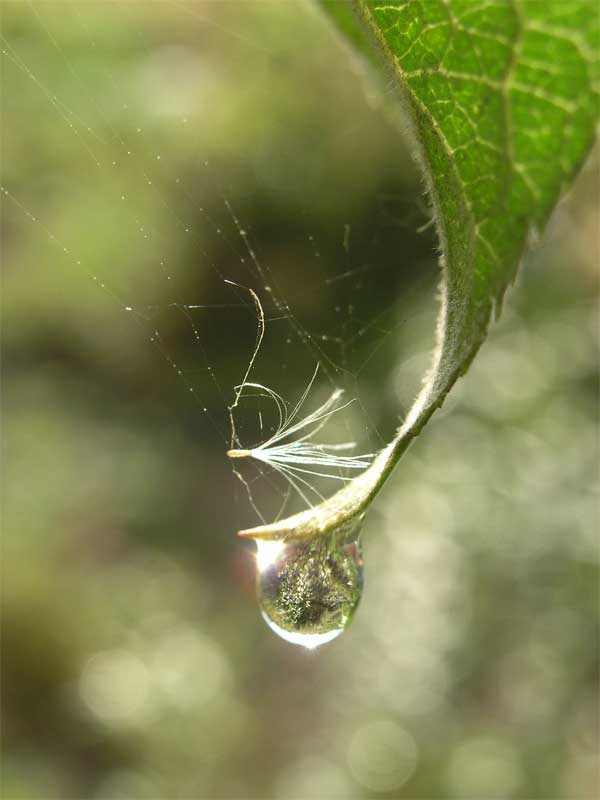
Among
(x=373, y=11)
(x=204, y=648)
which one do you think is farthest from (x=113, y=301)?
(x=373, y=11)

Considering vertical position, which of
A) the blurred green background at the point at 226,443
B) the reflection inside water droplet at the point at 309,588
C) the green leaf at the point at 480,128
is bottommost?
the blurred green background at the point at 226,443

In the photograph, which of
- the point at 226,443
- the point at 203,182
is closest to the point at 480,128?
the point at 226,443

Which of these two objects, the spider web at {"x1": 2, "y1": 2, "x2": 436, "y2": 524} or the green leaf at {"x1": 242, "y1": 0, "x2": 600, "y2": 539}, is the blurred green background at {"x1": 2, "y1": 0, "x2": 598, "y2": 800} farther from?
the green leaf at {"x1": 242, "y1": 0, "x2": 600, "y2": 539}

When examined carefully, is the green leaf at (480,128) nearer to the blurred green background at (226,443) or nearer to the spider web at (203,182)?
the blurred green background at (226,443)

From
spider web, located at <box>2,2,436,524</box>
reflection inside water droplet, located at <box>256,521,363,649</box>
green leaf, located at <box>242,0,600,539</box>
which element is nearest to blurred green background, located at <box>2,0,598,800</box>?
spider web, located at <box>2,2,436,524</box>

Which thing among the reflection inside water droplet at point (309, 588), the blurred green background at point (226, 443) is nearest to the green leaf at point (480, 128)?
the reflection inside water droplet at point (309, 588)
